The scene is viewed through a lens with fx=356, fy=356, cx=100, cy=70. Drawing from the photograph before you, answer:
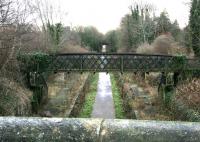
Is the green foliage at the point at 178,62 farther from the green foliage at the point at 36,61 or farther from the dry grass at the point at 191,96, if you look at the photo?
the green foliage at the point at 36,61

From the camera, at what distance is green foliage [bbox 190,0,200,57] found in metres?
37.4

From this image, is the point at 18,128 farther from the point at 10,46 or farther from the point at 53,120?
the point at 10,46

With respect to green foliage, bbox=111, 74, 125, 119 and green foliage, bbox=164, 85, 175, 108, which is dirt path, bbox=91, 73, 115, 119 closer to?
green foliage, bbox=111, 74, 125, 119

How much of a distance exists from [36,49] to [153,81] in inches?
479

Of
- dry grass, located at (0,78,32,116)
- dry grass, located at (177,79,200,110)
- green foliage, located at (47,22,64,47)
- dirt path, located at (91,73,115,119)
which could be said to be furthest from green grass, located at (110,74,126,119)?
green foliage, located at (47,22,64,47)

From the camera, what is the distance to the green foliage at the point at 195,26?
1473 inches

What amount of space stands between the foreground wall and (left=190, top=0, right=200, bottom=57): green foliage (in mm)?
36188

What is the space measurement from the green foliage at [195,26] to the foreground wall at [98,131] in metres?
36.2

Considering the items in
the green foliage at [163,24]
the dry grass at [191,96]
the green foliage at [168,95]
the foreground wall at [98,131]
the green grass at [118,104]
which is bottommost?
the green grass at [118,104]

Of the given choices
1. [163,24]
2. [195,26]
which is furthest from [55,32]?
[163,24]

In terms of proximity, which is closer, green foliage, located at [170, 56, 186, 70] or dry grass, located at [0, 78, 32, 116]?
dry grass, located at [0, 78, 32, 116]

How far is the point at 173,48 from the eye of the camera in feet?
137

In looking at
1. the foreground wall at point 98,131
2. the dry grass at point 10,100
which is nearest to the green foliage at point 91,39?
the dry grass at point 10,100

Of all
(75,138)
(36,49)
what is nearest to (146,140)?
(75,138)
